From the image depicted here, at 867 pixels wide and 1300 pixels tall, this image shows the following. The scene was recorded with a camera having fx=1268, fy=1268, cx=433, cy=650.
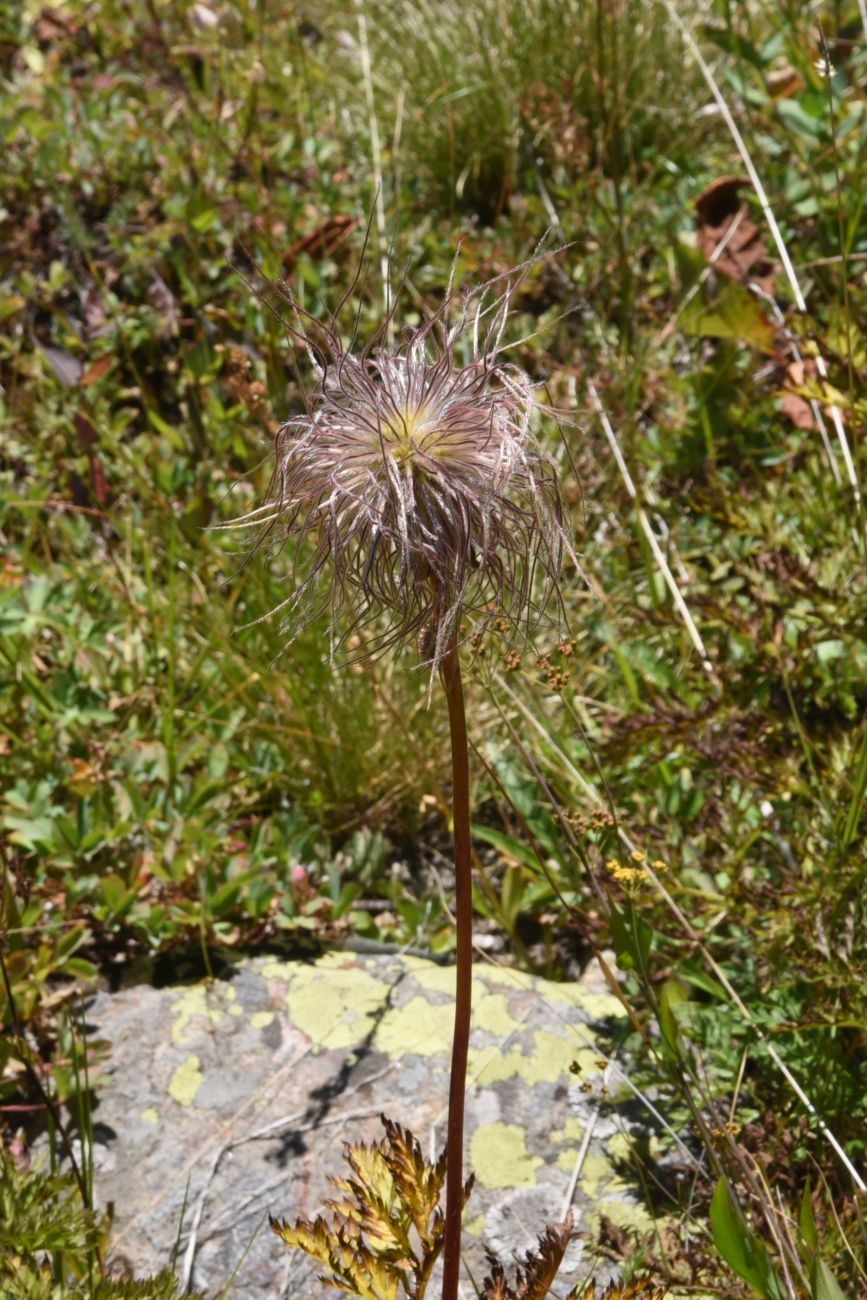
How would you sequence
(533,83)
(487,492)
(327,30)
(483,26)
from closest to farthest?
1. (487,492)
2. (533,83)
3. (483,26)
4. (327,30)

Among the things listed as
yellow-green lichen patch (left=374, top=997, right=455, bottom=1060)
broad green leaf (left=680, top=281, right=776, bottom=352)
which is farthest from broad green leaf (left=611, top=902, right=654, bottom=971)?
broad green leaf (left=680, top=281, right=776, bottom=352)

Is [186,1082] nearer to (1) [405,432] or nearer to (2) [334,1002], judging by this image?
(2) [334,1002]

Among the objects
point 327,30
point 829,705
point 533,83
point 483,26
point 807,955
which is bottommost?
point 807,955

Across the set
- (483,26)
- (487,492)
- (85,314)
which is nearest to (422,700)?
(487,492)

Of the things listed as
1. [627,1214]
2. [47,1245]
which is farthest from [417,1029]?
[47,1245]

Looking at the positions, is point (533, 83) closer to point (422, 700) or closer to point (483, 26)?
point (483, 26)

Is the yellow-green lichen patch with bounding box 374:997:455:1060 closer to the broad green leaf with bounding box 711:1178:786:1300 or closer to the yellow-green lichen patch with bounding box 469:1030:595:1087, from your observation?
the yellow-green lichen patch with bounding box 469:1030:595:1087
